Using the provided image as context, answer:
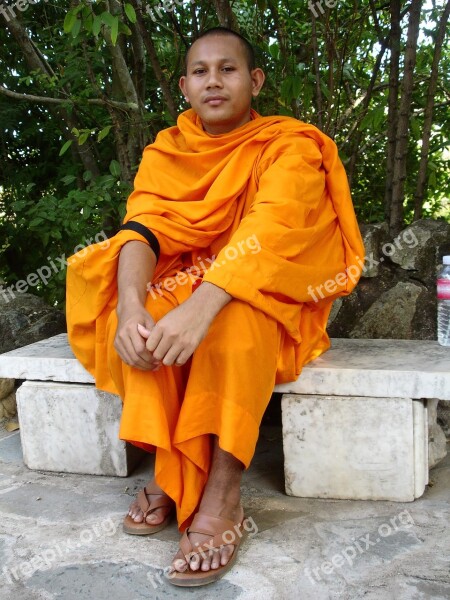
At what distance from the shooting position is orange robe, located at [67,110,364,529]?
1979mm

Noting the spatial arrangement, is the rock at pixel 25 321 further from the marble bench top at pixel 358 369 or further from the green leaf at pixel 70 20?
the green leaf at pixel 70 20

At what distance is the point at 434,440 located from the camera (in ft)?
8.16

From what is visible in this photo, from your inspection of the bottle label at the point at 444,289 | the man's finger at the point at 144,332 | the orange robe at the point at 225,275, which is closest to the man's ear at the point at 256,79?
the orange robe at the point at 225,275

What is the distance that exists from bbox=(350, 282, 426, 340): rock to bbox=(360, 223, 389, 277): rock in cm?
13

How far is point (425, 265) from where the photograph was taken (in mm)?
3139

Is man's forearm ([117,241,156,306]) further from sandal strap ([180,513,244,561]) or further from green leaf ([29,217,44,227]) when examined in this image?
green leaf ([29,217,44,227])

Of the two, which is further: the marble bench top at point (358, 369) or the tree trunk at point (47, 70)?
the tree trunk at point (47, 70)

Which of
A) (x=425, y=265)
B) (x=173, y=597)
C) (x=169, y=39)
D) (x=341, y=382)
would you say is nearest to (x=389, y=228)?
(x=425, y=265)

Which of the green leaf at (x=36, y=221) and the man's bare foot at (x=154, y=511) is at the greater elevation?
the green leaf at (x=36, y=221)

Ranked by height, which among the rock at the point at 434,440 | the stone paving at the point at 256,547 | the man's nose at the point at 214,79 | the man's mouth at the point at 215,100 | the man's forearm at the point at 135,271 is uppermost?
the man's nose at the point at 214,79

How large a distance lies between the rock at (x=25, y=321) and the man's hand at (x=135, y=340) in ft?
5.25

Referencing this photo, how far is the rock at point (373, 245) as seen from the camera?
3.20m

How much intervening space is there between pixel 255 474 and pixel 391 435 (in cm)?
58

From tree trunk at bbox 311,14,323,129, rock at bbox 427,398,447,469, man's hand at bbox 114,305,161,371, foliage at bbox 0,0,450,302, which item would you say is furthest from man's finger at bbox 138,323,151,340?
tree trunk at bbox 311,14,323,129
